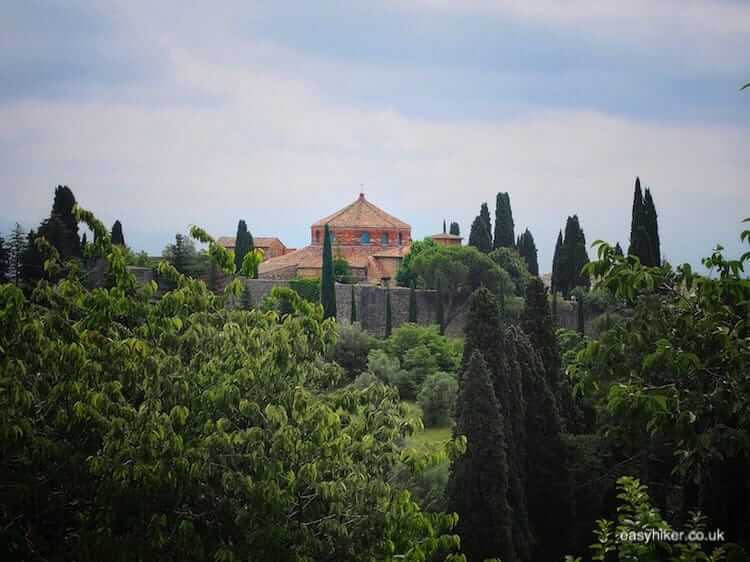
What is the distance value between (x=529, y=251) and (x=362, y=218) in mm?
10382

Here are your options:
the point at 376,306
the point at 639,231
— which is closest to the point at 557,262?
the point at 376,306

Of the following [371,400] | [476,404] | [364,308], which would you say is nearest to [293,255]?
[364,308]

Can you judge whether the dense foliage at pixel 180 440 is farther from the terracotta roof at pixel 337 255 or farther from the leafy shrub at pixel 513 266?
the terracotta roof at pixel 337 255

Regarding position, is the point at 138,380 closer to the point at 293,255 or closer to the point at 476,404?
the point at 476,404

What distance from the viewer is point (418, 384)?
33.6 metres

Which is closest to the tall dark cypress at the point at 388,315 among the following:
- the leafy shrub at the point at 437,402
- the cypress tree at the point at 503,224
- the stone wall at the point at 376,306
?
the stone wall at the point at 376,306

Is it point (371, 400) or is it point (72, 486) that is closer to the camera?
point (72, 486)

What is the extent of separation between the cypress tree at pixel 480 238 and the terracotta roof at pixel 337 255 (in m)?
4.34

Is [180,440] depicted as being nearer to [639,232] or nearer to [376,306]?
[639,232]

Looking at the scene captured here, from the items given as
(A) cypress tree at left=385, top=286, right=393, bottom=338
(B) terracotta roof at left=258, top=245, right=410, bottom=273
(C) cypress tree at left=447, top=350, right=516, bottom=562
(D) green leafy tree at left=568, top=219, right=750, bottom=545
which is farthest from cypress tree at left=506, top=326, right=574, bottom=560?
(B) terracotta roof at left=258, top=245, right=410, bottom=273

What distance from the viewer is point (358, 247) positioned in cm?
5631

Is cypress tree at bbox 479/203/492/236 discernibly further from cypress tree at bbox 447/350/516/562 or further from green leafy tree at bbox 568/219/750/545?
green leafy tree at bbox 568/219/750/545

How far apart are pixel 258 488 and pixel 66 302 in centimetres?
278

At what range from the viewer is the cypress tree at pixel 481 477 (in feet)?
52.4
